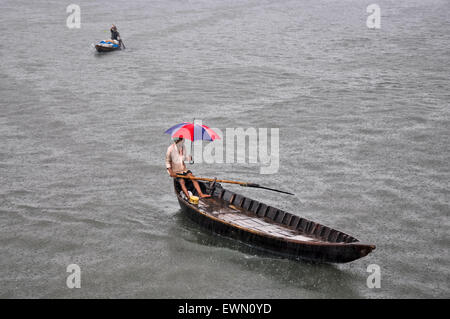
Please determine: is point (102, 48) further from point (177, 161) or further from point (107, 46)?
point (177, 161)

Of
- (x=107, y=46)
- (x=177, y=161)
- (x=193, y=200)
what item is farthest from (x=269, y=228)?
(x=107, y=46)

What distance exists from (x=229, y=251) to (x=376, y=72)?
77.8 ft

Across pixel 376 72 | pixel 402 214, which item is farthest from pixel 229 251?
pixel 376 72

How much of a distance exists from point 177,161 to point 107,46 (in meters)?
28.2

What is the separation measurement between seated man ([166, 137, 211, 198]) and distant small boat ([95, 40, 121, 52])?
91.4 feet

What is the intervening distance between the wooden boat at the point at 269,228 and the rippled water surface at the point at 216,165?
494 millimetres

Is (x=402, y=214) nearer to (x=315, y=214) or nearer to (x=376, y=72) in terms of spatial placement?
(x=315, y=214)

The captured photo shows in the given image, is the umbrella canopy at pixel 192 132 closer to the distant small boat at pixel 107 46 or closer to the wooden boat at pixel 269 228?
the wooden boat at pixel 269 228

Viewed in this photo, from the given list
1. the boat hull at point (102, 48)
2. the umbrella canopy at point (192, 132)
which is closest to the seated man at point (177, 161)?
the umbrella canopy at point (192, 132)

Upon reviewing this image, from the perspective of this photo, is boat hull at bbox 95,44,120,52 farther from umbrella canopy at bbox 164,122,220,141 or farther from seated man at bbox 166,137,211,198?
umbrella canopy at bbox 164,122,220,141

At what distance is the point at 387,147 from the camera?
21156mm

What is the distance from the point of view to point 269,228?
13172mm

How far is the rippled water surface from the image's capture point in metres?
12.8

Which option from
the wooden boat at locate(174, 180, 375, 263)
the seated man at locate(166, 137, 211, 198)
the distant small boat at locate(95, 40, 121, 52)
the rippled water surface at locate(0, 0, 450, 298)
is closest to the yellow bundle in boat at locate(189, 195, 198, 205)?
the wooden boat at locate(174, 180, 375, 263)
